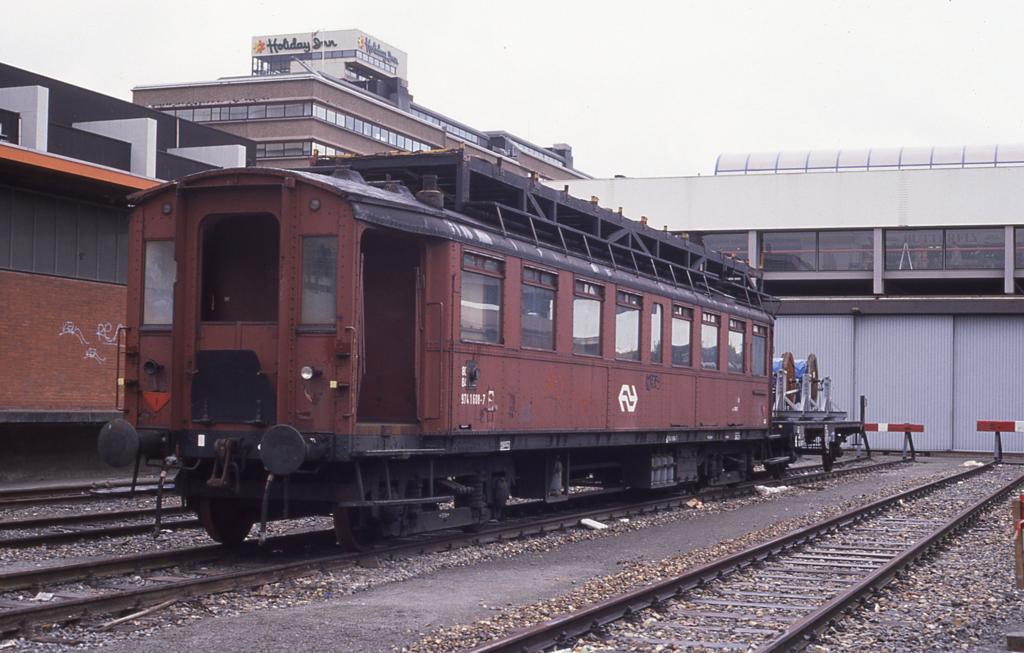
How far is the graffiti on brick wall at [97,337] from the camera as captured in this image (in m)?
22.4

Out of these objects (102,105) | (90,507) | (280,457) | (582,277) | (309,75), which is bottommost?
(90,507)

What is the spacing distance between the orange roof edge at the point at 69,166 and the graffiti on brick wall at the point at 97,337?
2.73 meters

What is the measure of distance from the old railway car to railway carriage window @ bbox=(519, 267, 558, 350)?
0.09 feet

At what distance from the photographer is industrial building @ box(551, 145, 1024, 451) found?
37.9 metres

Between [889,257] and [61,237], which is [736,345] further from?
[889,257]

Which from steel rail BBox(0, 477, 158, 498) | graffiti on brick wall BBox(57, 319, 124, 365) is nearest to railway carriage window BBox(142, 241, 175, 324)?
steel rail BBox(0, 477, 158, 498)

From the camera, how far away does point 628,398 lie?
16094 millimetres

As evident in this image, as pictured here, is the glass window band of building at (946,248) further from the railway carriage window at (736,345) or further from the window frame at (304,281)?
the window frame at (304,281)

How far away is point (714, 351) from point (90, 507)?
9.53m

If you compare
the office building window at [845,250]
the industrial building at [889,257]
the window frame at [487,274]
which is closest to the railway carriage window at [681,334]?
the window frame at [487,274]

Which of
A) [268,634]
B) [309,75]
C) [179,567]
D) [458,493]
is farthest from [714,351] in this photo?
[309,75]

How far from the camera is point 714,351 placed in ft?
64.2

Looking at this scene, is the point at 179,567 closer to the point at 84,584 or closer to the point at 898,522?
the point at 84,584

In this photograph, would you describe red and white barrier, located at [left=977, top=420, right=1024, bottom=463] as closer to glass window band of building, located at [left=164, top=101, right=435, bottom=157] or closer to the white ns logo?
the white ns logo
